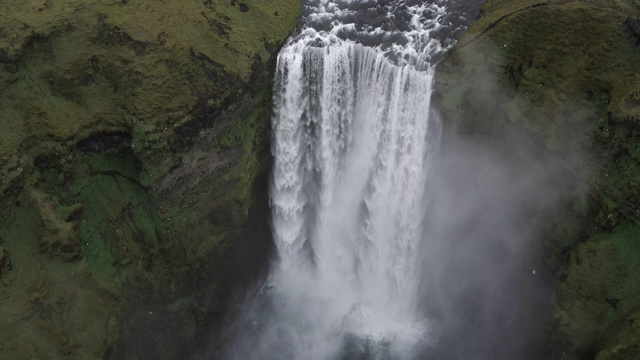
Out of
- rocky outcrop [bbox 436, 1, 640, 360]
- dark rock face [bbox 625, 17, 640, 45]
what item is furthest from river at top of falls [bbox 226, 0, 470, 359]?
dark rock face [bbox 625, 17, 640, 45]

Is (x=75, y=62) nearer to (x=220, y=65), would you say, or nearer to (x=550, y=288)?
(x=220, y=65)

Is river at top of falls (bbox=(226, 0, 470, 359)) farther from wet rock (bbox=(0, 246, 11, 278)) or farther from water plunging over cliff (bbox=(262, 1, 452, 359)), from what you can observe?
wet rock (bbox=(0, 246, 11, 278))

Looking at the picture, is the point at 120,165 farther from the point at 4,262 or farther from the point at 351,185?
the point at 351,185

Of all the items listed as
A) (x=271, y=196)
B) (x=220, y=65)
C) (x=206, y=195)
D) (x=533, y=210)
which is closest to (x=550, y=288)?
(x=533, y=210)

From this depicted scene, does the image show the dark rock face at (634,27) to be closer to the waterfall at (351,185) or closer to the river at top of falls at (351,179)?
the river at top of falls at (351,179)

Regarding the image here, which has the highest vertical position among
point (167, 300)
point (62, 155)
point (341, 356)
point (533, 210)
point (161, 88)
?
point (161, 88)

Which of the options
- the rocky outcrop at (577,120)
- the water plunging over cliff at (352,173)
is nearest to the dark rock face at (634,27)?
the rocky outcrop at (577,120)
